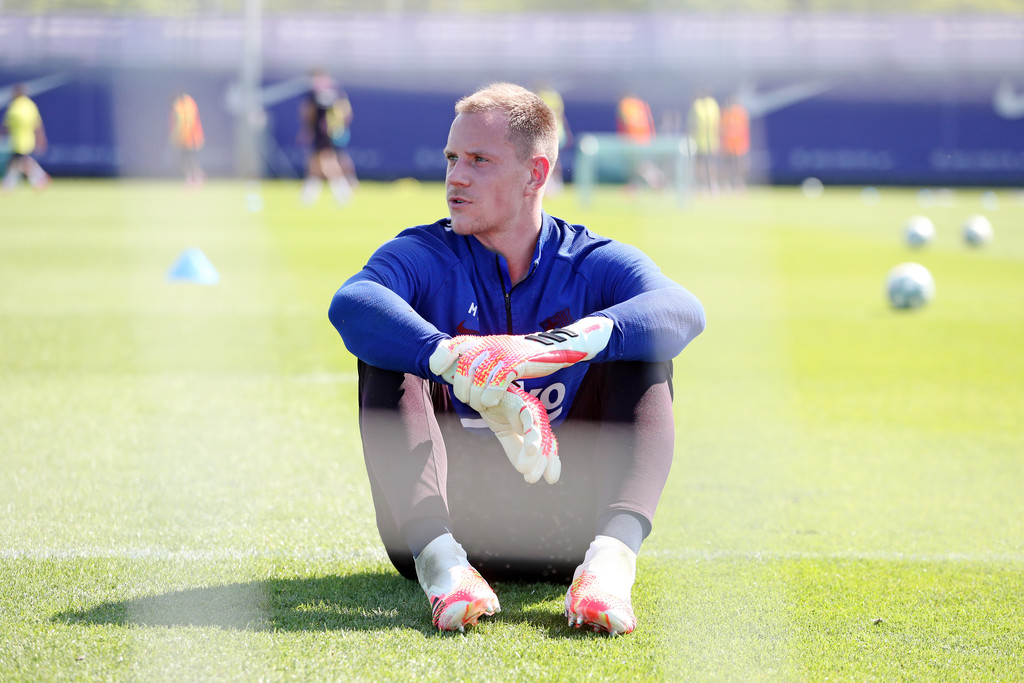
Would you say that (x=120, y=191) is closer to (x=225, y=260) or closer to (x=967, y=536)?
(x=225, y=260)

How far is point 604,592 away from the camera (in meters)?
2.48

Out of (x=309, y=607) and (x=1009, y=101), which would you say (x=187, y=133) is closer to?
(x=1009, y=101)

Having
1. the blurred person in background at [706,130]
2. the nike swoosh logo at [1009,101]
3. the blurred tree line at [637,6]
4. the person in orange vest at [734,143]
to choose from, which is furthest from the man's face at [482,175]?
the nike swoosh logo at [1009,101]

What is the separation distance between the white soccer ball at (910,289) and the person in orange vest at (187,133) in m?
17.9

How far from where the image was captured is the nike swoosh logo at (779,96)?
28344 mm

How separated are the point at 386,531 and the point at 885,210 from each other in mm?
18843

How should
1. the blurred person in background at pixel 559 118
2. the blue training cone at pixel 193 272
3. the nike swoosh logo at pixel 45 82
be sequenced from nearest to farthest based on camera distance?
1. the blue training cone at pixel 193 272
2. the blurred person in background at pixel 559 118
3. the nike swoosh logo at pixel 45 82

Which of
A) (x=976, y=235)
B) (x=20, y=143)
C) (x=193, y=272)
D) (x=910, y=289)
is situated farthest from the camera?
(x=20, y=143)

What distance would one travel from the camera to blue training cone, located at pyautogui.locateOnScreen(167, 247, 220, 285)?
8984mm

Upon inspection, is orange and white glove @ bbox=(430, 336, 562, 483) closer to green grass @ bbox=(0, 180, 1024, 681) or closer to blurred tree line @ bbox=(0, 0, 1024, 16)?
green grass @ bbox=(0, 180, 1024, 681)

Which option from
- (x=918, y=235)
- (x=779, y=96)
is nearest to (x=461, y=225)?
(x=918, y=235)

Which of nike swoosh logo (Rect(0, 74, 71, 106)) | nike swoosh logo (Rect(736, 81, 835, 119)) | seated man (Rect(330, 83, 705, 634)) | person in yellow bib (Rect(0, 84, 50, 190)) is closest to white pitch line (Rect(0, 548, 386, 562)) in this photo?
seated man (Rect(330, 83, 705, 634))

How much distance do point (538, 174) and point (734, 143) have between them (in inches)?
924

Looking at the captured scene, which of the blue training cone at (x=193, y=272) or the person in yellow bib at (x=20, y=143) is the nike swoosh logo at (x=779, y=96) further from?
the blue training cone at (x=193, y=272)
